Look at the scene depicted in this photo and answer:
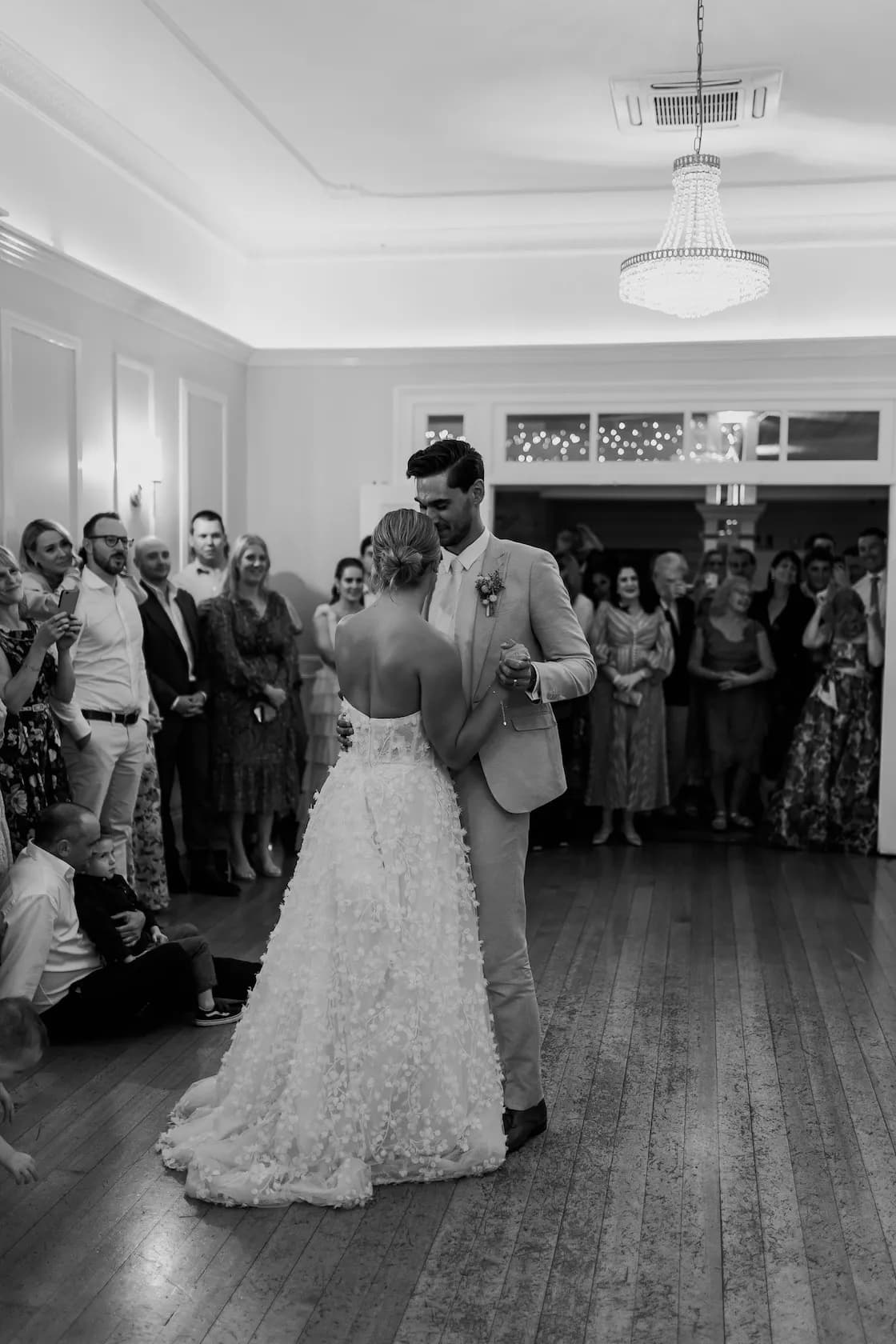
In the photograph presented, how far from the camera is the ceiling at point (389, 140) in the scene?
4.54 meters

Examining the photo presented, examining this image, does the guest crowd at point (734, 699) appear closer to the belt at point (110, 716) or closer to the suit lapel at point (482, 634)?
the belt at point (110, 716)

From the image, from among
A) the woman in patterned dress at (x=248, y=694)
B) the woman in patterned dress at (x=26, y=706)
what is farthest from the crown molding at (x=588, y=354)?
the woman in patterned dress at (x=26, y=706)

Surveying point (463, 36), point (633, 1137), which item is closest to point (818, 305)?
point (463, 36)

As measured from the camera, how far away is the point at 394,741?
2975 millimetres

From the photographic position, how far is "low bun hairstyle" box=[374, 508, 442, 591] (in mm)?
2885

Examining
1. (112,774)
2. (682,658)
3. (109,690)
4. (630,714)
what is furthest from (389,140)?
(682,658)

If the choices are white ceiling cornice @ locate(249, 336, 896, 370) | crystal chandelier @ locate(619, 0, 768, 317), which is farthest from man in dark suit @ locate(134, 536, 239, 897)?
crystal chandelier @ locate(619, 0, 768, 317)

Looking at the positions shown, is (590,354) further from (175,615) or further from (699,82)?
(175,615)

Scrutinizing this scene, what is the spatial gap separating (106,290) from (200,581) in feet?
4.61

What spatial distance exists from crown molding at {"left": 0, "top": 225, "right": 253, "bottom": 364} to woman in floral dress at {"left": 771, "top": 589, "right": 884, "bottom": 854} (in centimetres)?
366

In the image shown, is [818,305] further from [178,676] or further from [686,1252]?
[686,1252]

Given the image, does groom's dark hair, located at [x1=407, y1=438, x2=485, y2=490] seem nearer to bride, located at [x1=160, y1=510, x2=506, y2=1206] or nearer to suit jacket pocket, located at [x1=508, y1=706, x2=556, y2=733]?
bride, located at [x1=160, y1=510, x2=506, y2=1206]

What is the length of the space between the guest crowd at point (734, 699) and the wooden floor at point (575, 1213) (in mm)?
2595

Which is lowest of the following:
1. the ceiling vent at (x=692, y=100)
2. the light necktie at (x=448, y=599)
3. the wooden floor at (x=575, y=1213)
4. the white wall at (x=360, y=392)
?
the wooden floor at (x=575, y=1213)
